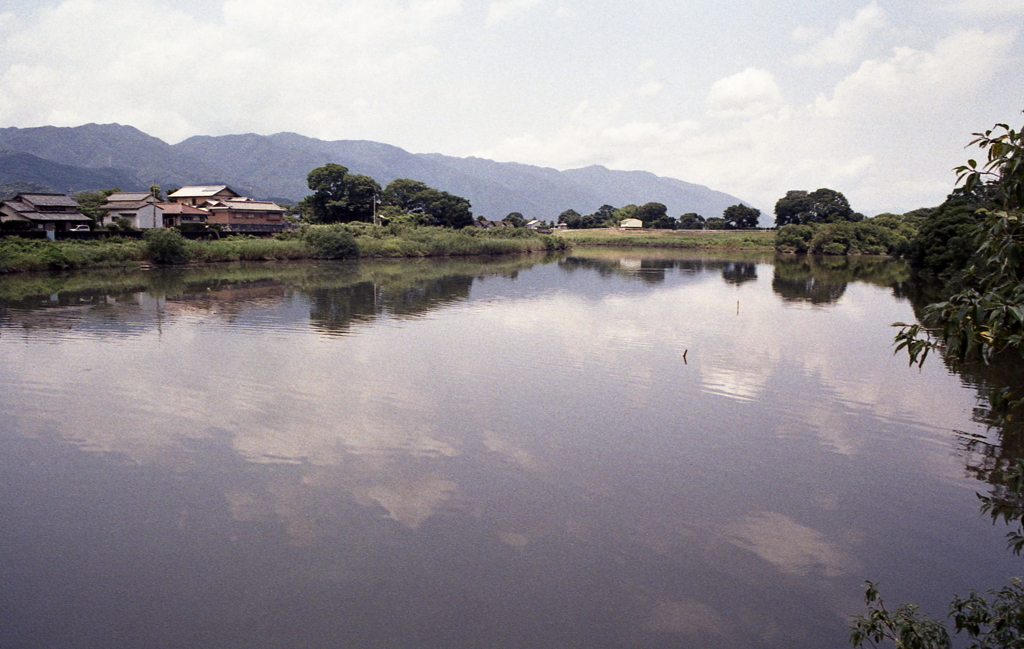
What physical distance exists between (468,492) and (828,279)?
1891 inches

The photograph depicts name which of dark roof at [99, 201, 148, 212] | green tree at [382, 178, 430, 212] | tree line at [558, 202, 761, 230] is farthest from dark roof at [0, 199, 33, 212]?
tree line at [558, 202, 761, 230]

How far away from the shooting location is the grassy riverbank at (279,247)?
40906 millimetres

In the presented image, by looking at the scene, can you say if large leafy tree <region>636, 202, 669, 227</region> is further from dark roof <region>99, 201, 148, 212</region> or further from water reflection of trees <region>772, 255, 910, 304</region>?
dark roof <region>99, 201, 148, 212</region>

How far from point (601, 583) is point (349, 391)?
8.95 m

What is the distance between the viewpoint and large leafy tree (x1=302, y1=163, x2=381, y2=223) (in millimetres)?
74625

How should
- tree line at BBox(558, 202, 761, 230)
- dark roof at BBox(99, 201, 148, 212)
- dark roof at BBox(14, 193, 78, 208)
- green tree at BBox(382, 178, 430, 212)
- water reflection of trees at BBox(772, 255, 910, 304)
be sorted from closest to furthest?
water reflection of trees at BBox(772, 255, 910, 304) → dark roof at BBox(14, 193, 78, 208) → dark roof at BBox(99, 201, 148, 212) → green tree at BBox(382, 178, 430, 212) → tree line at BBox(558, 202, 761, 230)

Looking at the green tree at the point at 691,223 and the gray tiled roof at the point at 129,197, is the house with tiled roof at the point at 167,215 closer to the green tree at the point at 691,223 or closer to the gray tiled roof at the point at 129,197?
the gray tiled roof at the point at 129,197

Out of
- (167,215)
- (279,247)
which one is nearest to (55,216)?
(167,215)

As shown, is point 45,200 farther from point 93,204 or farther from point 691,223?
point 691,223

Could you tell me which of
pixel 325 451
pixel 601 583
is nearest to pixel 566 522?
pixel 601 583

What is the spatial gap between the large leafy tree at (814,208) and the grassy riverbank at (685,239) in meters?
8.64

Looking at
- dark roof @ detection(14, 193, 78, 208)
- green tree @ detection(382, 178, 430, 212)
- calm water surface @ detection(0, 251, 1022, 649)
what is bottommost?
calm water surface @ detection(0, 251, 1022, 649)

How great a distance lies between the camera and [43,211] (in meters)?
48.4

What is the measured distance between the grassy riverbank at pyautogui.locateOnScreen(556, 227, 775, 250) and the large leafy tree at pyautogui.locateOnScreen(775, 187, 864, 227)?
8645 mm
